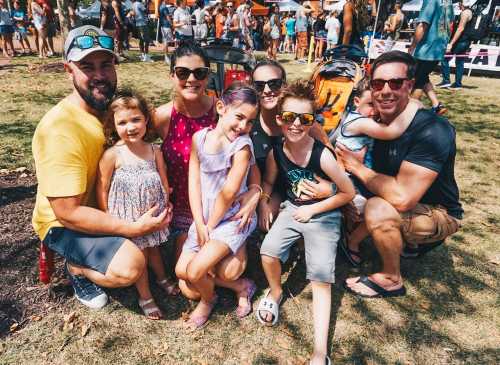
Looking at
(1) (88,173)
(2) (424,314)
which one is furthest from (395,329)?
(1) (88,173)

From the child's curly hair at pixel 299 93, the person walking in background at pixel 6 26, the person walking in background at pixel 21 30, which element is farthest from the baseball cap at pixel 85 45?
the person walking in background at pixel 21 30

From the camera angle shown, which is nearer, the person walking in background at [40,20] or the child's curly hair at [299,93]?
the child's curly hair at [299,93]

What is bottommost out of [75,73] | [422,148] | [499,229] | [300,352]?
[300,352]

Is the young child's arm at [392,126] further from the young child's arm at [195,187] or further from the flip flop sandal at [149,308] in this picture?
the flip flop sandal at [149,308]

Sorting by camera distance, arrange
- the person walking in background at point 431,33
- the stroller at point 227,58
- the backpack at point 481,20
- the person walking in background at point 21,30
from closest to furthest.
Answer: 1. the stroller at point 227,58
2. the person walking in background at point 431,33
3. the backpack at point 481,20
4. the person walking in background at point 21,30

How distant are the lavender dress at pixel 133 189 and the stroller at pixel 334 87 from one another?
2094 millimetres

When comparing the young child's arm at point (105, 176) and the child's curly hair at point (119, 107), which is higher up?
the child's curly hair at point (119, 107)

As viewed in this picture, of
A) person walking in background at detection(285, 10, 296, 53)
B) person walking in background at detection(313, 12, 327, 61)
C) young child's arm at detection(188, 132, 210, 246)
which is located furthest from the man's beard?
person walking in background at detection(285, 10, 296, 53)

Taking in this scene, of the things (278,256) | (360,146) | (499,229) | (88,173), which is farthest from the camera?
(499,229)

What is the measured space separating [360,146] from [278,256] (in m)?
1.17

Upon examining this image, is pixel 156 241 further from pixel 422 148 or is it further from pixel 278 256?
pixel 422 148

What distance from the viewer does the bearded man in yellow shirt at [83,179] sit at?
88.4 inches

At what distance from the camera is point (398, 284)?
2.98 m

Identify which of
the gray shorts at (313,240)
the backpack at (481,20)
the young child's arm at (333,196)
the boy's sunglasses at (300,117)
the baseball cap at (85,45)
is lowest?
the gray shorts at (313,240)
